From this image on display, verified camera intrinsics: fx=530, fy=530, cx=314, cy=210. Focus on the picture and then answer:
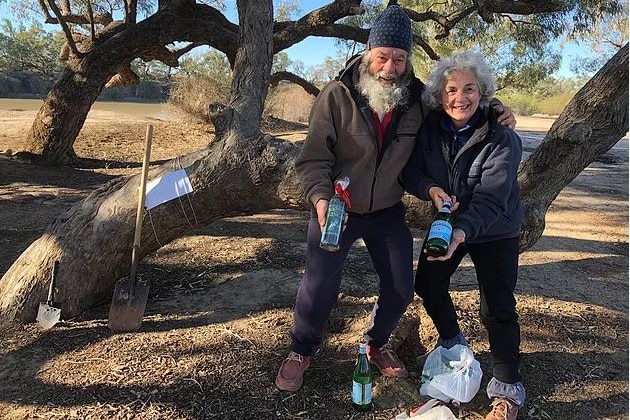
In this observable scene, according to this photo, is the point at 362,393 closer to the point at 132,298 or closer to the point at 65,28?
the point at 132,298

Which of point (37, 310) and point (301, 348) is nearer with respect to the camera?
point (301, 348)

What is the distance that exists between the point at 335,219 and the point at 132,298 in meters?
1.71

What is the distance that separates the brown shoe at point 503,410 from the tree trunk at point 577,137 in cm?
157

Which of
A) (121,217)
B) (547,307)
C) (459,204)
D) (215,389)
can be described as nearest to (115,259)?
(121,217)

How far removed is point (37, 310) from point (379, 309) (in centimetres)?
227

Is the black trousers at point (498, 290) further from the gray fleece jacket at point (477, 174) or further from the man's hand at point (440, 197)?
the man's hand at point (440, 197)

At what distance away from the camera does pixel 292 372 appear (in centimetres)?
284

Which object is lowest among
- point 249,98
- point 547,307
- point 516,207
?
point 547,307

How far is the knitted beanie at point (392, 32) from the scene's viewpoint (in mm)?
2525

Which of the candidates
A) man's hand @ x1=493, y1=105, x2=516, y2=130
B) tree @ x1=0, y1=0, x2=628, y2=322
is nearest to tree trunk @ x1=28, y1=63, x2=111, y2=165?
tree @ x1=0, y1=0, x2=628, y2=322

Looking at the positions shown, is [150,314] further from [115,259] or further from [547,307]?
[547,307]

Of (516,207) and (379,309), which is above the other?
(516,207)

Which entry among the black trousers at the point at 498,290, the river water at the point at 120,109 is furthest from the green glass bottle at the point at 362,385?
A: the river water at the point at 120,109

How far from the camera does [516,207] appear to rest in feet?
8.36
